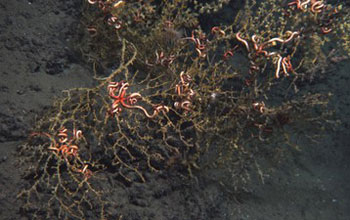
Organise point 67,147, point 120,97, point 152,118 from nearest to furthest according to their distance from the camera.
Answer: point 67,147 < point 120,97 < point 152,118

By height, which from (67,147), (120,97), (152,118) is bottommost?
(67,147)

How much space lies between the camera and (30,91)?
8.91ft

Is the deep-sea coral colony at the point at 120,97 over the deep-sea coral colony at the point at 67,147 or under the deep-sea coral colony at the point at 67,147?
over

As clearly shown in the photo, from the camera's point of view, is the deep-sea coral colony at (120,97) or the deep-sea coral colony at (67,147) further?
the deep-sea coral colony at (120,97)

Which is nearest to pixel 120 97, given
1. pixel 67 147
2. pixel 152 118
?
pixel 152 118

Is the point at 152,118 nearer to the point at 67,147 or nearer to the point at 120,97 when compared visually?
the point at 120,97

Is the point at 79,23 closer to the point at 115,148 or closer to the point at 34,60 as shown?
the point at 34,60

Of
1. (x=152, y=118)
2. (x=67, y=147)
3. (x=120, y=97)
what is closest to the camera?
(x=67, y=147)

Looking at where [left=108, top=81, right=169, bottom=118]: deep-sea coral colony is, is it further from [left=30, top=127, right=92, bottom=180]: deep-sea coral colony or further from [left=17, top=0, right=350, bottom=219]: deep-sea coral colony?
[left=30, top=127, right=92, bottom=180]: deep-sea coral colony

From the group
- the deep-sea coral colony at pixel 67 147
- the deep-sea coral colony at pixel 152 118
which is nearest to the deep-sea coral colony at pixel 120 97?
the deep-sea coral colony at pixel 152 118

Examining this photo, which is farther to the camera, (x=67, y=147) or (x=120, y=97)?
(x=120, y=97)

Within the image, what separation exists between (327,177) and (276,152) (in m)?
0.59

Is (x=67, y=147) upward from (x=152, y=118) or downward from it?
downward

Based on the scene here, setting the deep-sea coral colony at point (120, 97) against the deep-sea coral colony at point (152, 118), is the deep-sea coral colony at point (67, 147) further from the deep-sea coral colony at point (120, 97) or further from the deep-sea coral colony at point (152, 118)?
the deep-sea coral colony at point (120, 97)
